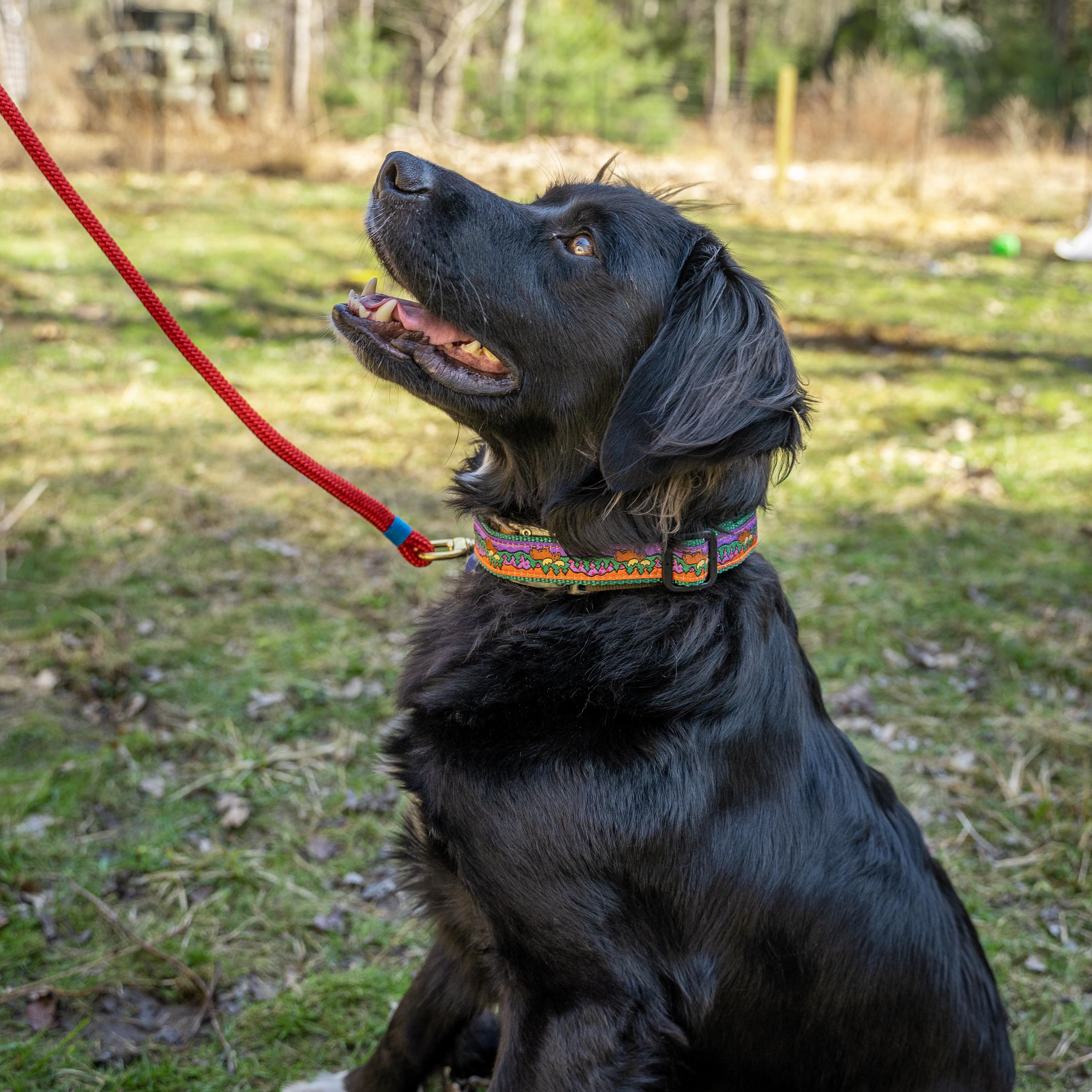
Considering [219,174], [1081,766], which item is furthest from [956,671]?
[219,174]

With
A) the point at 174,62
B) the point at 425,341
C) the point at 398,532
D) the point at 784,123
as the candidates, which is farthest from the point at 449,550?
the point at 174,62

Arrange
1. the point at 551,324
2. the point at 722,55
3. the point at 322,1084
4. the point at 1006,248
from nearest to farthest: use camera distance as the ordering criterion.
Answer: the point at 551,324
the point at 322,1084
the point at 1006,248
the point at 722,55

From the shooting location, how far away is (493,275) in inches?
91.6

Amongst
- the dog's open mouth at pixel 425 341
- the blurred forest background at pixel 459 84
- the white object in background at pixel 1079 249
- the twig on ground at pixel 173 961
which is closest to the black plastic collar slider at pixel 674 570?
the dog's open mouth at pixel 425 341

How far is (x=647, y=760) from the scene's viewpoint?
1934mm

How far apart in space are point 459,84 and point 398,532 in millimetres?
19184

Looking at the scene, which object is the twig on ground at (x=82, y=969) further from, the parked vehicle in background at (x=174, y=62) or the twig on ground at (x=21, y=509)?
the parked vehicle in background at (x=174, y=62)

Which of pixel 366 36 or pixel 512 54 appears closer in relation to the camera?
pixel 366 36

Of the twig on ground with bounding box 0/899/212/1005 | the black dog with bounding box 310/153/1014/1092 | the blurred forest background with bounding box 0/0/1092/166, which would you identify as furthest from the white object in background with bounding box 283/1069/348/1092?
the blurred forest background with bounding box 0/0/1092/166

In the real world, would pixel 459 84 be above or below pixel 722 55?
below

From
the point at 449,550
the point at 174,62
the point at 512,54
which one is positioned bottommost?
the point at 449,550

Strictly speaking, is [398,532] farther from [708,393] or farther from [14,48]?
[14,48]

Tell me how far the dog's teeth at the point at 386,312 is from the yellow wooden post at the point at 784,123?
14.3m

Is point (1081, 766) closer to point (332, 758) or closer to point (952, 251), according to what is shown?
point (332, 758)
